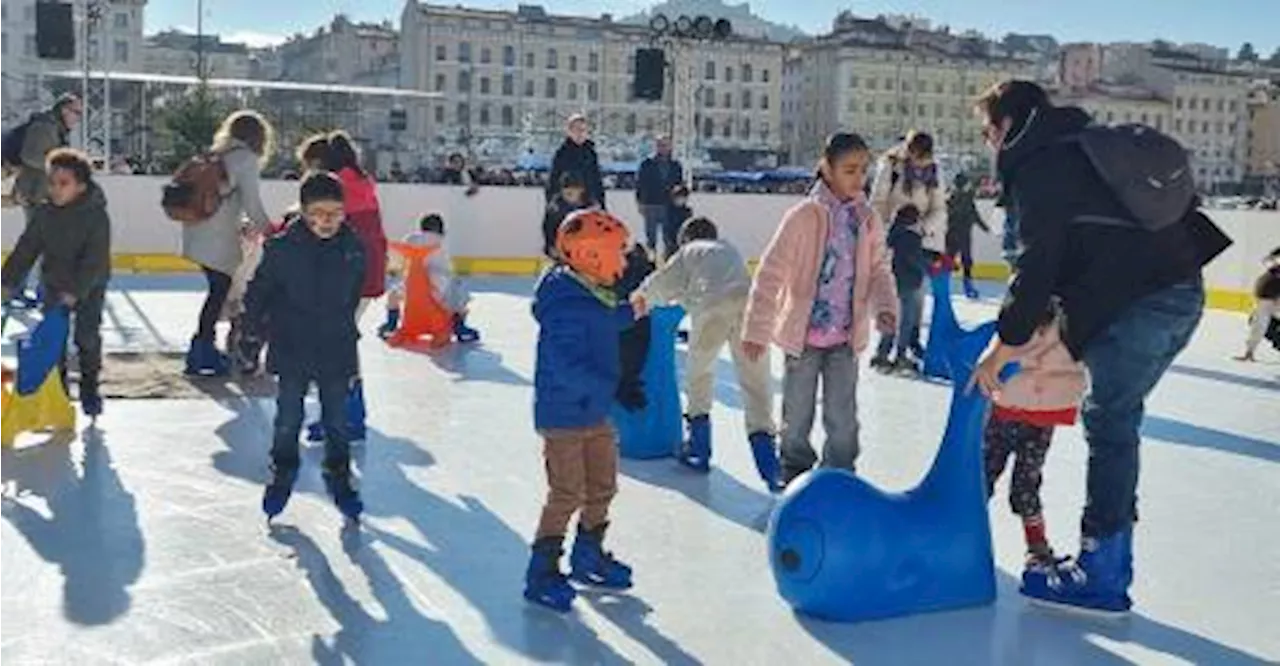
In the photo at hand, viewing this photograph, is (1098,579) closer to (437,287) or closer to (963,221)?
(437,287)

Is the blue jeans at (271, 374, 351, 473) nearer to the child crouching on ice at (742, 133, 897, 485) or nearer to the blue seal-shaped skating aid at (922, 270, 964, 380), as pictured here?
the child crouching on ice at (742, 133, 897, 485)

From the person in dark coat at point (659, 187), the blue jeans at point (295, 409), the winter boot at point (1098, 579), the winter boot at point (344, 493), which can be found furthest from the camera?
the person in dark coat at point (659, 187)

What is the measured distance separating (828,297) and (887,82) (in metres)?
109

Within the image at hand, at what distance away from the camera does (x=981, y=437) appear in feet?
13.6

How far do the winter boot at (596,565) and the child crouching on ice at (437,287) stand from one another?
585 cm

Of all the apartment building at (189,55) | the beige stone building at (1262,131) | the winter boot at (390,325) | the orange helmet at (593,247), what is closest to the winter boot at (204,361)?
the winter boot at (390,325)

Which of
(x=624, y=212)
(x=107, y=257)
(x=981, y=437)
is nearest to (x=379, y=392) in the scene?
(x=107, y=257)

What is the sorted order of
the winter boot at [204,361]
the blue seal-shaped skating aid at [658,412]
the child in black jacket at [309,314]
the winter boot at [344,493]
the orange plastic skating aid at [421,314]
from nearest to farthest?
the child in black jacket at [309,314]
the winter boot at [344,493]
the blue seal-shaped skating aid at [658,412]
the winter boot at [204,361]
the orange plastic skating aid at [421,314]

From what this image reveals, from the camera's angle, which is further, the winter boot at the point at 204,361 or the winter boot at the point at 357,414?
the winter boot at the point at 204,361

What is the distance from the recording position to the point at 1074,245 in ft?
12.9

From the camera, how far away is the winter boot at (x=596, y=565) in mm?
4242

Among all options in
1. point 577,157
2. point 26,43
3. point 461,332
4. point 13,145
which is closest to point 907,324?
point 577,157

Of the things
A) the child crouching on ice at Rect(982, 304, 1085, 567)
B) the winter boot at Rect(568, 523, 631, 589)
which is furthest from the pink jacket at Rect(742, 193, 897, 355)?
the winter boot at Rect(568, 523, 631, 589)

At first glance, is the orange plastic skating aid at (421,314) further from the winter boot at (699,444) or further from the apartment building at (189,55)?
the apartment building at (189,55)
